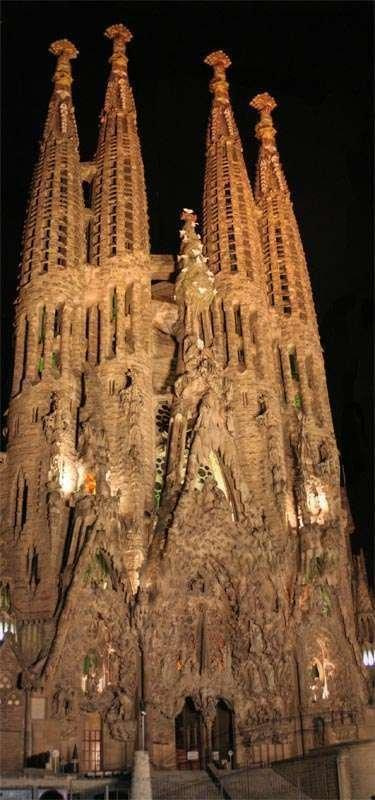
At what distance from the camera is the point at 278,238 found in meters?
53.9

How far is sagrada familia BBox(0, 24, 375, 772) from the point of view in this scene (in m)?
34.1

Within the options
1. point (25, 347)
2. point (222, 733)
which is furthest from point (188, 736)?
point (25, 347)

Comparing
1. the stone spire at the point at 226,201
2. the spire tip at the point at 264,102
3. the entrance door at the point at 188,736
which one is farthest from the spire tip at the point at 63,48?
the entrance door at the point at 188,736

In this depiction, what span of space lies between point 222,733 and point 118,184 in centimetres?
3042

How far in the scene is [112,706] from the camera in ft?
110

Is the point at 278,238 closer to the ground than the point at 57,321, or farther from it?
farther from it

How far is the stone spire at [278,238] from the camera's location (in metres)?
51.0

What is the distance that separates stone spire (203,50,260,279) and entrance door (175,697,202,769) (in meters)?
24.4

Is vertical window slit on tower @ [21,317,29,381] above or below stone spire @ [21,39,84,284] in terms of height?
below

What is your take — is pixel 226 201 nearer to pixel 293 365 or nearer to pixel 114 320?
pixel 293 365

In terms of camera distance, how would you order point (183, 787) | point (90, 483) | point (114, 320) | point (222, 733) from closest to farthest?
point (183, 787) → point (222, 733) → point (90, 483) → point (114, 320)

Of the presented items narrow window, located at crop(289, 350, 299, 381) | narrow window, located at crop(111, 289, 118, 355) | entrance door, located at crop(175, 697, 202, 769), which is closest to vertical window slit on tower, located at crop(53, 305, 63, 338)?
narrow window, located at crop(111, 289, 118, 355)

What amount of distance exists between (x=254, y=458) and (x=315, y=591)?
7.74 meters

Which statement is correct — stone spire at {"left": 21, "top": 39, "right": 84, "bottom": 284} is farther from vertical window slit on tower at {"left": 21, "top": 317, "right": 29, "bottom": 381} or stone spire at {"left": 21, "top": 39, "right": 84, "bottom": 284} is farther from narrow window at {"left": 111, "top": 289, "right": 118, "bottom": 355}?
vertical window slit on tower at {"left": 21, "top": 317, "right": 29, "bottom": 381}
